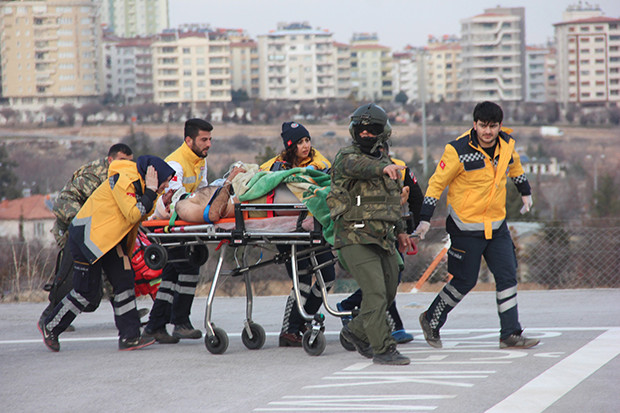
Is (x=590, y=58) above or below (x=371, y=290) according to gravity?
above

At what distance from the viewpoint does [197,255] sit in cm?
762

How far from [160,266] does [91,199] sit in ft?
3.30

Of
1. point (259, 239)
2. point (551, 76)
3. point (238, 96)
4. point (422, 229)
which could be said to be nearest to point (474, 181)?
point (422, 229)

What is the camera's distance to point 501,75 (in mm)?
145000

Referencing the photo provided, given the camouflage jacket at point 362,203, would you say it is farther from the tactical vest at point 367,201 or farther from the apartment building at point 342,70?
the apartment building at point 342,70

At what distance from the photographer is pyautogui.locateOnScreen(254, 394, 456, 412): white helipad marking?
517cm

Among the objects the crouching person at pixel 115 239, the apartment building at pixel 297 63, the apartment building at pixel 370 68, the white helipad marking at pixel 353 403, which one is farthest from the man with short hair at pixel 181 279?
the apartment building at pixel 370 68

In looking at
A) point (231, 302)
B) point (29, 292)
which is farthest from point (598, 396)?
point (29, 292)

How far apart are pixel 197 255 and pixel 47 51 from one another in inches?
5097

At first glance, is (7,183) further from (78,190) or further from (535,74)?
(535,74)

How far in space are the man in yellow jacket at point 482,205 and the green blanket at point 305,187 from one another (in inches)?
28.8

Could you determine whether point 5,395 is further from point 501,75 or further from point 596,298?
point 501,75

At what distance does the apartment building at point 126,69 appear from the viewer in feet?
479

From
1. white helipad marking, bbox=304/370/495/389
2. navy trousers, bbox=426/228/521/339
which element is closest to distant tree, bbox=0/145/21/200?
navy trousers, bbox=426/228/521/339
